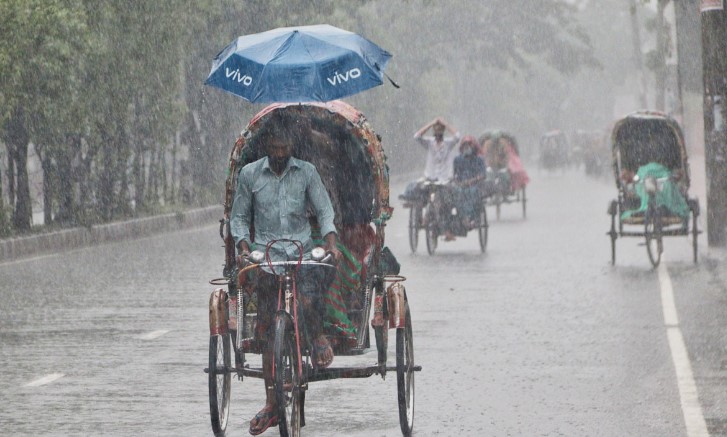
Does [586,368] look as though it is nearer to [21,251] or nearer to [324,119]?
[324,119]

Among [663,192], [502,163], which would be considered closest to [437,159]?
[663,192]

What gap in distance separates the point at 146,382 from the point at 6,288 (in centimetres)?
723

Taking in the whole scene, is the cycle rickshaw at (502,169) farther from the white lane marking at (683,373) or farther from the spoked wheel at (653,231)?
the white lane marking at (683,373)

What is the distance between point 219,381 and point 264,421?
2.07ft

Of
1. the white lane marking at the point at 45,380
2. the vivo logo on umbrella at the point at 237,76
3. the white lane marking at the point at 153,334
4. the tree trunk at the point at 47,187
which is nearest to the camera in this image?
the vivo logo on umbrella at the point at 237,76

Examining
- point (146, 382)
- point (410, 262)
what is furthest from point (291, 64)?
point (410, 262)

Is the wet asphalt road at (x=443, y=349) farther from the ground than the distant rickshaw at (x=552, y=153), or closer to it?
closer to it

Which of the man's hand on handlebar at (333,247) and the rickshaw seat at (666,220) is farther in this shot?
the rickshaw seat at (666,220)

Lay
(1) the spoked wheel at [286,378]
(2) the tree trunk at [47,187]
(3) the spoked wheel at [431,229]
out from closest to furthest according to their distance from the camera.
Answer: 1. (1) the spoked wheel at [286,378]
2. (3) the spoked wheel at [431,229]
3. (2) the tree trunk at [47,187]

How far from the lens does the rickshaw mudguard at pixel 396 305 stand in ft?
28.8

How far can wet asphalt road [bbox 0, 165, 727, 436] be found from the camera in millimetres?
9266

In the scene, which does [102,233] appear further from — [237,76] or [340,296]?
[340,296]

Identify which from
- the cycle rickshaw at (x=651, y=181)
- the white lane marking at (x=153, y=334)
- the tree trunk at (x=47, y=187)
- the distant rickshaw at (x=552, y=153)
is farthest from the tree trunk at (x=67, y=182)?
the distant rickshaw at (x=552, y=153)

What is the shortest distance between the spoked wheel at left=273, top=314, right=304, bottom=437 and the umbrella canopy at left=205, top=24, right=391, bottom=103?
1.63 meters
